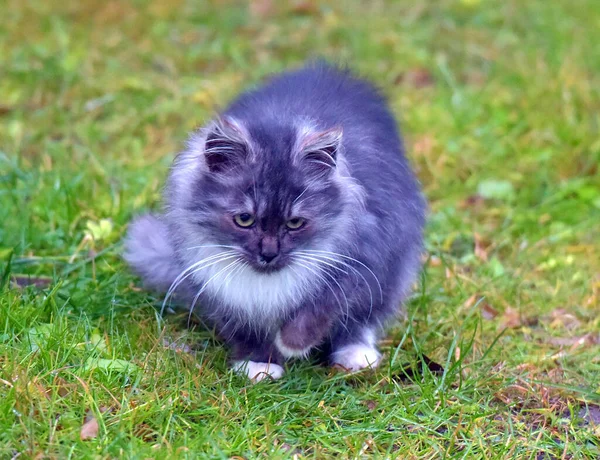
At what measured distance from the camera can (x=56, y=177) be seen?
15.3 feet

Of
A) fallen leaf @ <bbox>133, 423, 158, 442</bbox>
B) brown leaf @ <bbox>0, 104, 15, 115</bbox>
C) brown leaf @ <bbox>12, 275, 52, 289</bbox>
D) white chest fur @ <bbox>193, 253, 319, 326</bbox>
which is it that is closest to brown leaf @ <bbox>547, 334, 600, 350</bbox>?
white chest fur @ <bbox>193, 253, 319, 326</bbox>

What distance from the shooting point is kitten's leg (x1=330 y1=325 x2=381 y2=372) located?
3602 millimetres

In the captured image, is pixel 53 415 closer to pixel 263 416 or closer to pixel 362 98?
pixel 263 416

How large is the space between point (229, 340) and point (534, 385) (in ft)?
4.31

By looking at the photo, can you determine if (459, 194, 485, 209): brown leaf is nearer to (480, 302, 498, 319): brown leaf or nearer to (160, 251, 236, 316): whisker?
(480, 302, 498, 319): brown leaf

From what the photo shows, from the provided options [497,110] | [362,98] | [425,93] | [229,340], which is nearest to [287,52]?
[425,93]

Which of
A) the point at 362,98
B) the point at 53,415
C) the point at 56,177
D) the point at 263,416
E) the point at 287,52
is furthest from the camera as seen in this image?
the point at 287,52

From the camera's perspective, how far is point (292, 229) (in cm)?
321

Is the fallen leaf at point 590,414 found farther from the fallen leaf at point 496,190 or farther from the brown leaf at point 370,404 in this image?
the fallen leaf at point 496,190

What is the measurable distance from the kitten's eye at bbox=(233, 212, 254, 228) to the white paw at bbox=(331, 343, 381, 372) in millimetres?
833

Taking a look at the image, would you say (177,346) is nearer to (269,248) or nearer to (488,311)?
(269,248)

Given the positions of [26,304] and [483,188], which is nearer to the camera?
[26,304]

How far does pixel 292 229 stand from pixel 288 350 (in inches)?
22.3

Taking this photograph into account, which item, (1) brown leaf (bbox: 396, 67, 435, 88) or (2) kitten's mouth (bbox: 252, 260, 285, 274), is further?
(1) brown leaf (bbox: 396, 67, 435, 88)
